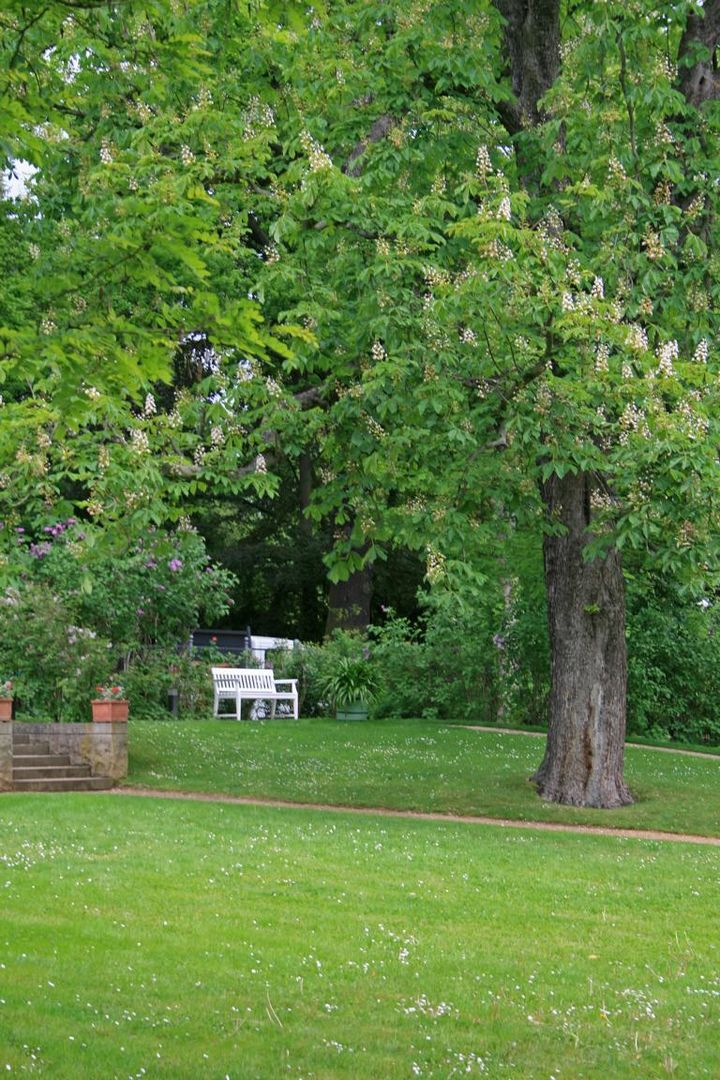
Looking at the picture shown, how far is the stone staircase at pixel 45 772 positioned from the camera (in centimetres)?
1582

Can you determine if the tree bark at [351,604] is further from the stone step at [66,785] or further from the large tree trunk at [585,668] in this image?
the large tree trunk at [585,668]

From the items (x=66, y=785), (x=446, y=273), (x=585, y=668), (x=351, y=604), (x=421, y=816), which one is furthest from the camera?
(x=351, y=604)

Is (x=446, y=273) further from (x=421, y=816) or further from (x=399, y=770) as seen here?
(x=399, y=770)

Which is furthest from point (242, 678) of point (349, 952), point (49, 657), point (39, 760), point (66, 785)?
point (349, 952)

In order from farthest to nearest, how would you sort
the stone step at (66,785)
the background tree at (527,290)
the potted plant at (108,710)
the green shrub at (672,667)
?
the green shrub at (672,667)
the potted plant at (108,710)
the stone step at (66,785)
the background tree at (527,290)

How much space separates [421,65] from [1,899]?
29.8 ft

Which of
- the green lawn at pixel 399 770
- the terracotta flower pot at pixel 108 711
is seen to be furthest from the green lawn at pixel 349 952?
the terracotta flower pot at pixel 108 711

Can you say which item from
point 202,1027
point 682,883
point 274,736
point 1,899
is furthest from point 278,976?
point 274,736

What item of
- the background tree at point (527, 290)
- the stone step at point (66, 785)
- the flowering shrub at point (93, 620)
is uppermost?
the background tree at point (527, 290)

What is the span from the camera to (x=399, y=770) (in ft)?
57.1

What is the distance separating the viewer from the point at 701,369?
11.4 m

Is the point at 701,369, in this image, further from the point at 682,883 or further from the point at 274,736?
the point at 274,736

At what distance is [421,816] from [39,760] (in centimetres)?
494

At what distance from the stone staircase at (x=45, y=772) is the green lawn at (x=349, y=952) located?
248 centimetres
